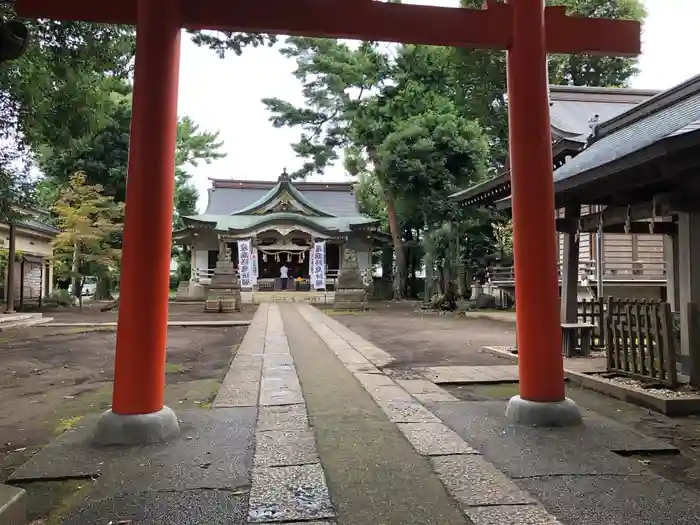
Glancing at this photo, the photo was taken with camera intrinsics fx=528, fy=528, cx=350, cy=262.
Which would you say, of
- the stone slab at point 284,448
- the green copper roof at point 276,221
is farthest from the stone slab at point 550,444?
the green copper roof at point 276,221

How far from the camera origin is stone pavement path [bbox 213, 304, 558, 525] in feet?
8.41

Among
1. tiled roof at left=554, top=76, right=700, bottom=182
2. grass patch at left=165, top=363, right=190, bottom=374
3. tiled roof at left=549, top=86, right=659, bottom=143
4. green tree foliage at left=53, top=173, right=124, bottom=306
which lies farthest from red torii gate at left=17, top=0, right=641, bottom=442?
green tree foliage at left=53, top=173, right=124, bottom=306

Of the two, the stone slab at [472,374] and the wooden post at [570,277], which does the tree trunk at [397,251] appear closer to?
the wooden post at [570,277]

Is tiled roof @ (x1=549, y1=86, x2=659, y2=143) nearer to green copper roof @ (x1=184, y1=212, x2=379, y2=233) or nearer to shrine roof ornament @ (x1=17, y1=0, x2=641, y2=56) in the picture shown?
shrine roof ornament @ (x1=17, y1=0, x2=641, y2=56)

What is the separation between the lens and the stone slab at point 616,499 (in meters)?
2.49

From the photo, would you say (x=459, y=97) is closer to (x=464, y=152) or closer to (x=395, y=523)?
(x=464, y=152)

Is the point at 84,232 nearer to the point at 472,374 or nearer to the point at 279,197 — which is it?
the point at 279,197

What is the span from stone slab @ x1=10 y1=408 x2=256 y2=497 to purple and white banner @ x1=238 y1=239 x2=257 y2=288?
24.6 meters

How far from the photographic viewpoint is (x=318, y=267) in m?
29.5

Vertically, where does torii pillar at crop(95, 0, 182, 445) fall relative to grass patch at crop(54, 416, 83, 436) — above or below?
above

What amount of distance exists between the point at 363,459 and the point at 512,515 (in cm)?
107

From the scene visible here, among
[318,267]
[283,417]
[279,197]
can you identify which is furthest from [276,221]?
[283,417]

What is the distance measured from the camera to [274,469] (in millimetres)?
3141

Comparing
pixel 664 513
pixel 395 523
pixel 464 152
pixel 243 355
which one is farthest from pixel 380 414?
pixel 464 152
